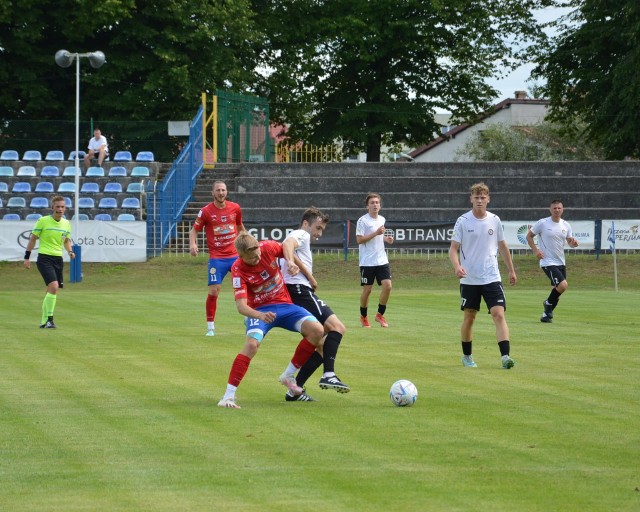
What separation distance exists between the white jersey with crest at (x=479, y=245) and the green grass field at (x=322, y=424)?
1048mm

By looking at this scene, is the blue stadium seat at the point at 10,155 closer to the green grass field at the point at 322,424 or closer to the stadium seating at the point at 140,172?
the stadium seating at the point at 140,172

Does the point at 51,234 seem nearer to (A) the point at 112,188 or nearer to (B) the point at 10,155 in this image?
(A) the point at 112,188

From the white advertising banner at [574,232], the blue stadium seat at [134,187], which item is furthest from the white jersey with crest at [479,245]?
the blue stadium seat at [134,187]

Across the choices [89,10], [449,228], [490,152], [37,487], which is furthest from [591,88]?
[37,487]

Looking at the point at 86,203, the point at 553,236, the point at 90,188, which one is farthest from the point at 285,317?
the point at 90,188

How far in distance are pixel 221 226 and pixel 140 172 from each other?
79.6 feet

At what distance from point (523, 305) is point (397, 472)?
17005mm

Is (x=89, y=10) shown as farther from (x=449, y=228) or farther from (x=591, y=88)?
(x=591, y=88)

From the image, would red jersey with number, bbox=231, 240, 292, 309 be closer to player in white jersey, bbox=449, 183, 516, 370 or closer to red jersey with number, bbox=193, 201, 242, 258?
player in white jersey, bbox=449, 183, 516, 370

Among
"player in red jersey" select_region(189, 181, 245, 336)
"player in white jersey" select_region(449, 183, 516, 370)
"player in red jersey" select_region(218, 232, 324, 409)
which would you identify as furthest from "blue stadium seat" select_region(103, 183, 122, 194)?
"player in red jersey" select_region(218, 232, 324, 409)

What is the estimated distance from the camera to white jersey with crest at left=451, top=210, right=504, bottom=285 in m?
13.5

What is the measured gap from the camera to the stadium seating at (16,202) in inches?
1571

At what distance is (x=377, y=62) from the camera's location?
52094 millimetres

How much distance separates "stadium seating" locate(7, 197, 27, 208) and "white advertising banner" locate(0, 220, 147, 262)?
490 cm
